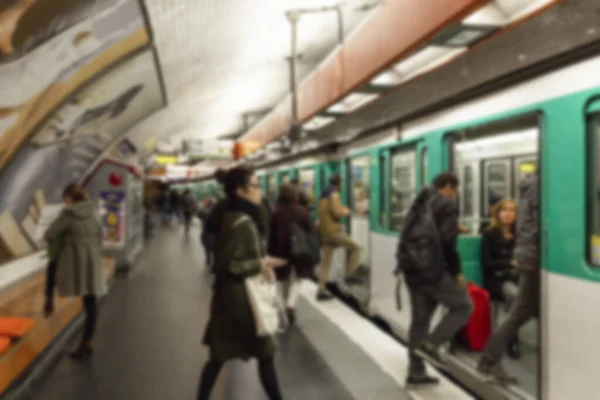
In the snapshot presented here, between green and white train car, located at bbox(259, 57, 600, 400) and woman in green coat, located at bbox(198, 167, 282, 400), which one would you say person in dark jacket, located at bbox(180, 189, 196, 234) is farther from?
woman in green coat, located at bbox(198, 167, 282, 400)

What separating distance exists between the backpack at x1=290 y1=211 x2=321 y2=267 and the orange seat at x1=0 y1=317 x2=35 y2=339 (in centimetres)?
228

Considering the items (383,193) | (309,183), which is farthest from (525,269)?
(309,183)

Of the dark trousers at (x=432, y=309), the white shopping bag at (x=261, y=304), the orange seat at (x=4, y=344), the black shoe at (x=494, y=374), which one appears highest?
the white shopping bag at (x=261, y=304)

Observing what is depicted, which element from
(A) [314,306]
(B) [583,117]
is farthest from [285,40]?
(B) [583,117]

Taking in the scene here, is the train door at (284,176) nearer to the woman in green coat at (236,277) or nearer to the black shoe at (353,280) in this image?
the black shoe at (353,280)

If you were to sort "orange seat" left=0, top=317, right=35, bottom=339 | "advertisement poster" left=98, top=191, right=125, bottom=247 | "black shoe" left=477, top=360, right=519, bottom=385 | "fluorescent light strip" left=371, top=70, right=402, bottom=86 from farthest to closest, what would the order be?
"advertisement poster" left=98, top=191, right=125, bottom=247
"fluorescent light strip" left=371, top=70, right=402, bottom=86
"orange seat" left=0, top=317, right=35, bottom=339
"black shoe" left=477, top=360, right=519, bottom=385

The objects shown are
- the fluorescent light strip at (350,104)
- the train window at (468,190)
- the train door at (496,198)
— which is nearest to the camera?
the train door at (496,198)

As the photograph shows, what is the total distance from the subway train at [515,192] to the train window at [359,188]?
0.6 inches

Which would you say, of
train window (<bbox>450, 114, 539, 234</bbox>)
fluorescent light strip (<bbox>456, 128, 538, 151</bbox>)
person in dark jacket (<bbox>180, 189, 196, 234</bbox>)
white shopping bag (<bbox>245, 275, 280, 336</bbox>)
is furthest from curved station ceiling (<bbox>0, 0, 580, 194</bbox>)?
person in dark jacket (<bbox>180, 189, 196, 234</bbox>)

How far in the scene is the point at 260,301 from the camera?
3133 millimetres

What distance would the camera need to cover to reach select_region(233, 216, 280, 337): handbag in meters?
3.10

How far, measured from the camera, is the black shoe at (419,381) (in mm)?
3908

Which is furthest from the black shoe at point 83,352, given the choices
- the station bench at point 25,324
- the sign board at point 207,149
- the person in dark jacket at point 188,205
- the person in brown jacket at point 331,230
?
the person in dark jacket at point 188,205

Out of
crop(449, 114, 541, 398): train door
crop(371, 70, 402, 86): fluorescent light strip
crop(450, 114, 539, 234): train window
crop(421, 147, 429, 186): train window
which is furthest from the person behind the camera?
crop(450, 114, 539, 234): train window
